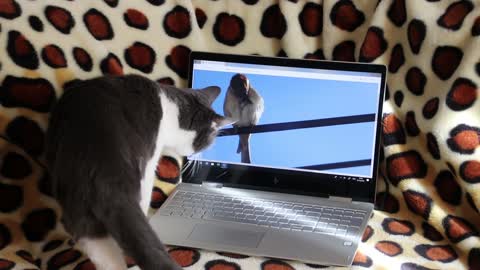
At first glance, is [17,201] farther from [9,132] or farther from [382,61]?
[382,61]

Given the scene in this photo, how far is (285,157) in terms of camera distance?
4.31ft

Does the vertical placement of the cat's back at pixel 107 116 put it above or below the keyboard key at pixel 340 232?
above

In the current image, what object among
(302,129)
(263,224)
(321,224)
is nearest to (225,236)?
(263,224)

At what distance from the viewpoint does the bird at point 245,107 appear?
1330 mm

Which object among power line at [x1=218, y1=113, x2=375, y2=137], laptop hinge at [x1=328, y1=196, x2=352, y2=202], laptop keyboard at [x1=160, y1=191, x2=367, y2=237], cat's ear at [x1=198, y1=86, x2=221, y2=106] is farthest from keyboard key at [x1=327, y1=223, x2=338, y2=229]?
cat's ear at [x1=198, y1=86, x2=221, y2=106]

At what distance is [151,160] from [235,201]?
27 centimetres

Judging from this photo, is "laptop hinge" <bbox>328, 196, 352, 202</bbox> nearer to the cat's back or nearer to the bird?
the bird

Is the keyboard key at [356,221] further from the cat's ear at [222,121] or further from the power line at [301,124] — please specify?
the cat's ear at [222,121]

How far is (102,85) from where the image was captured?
1.08m

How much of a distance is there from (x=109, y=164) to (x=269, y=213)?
16.8 inches

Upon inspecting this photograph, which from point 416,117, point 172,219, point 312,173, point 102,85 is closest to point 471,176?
point 416,117

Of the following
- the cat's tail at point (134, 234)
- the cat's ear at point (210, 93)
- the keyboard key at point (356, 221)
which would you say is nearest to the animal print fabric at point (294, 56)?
the keyboard key at point (356, 221)

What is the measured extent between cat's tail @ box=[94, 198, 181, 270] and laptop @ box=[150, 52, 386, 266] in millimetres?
292

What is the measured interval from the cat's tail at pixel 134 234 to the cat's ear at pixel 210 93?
43 centimetres
